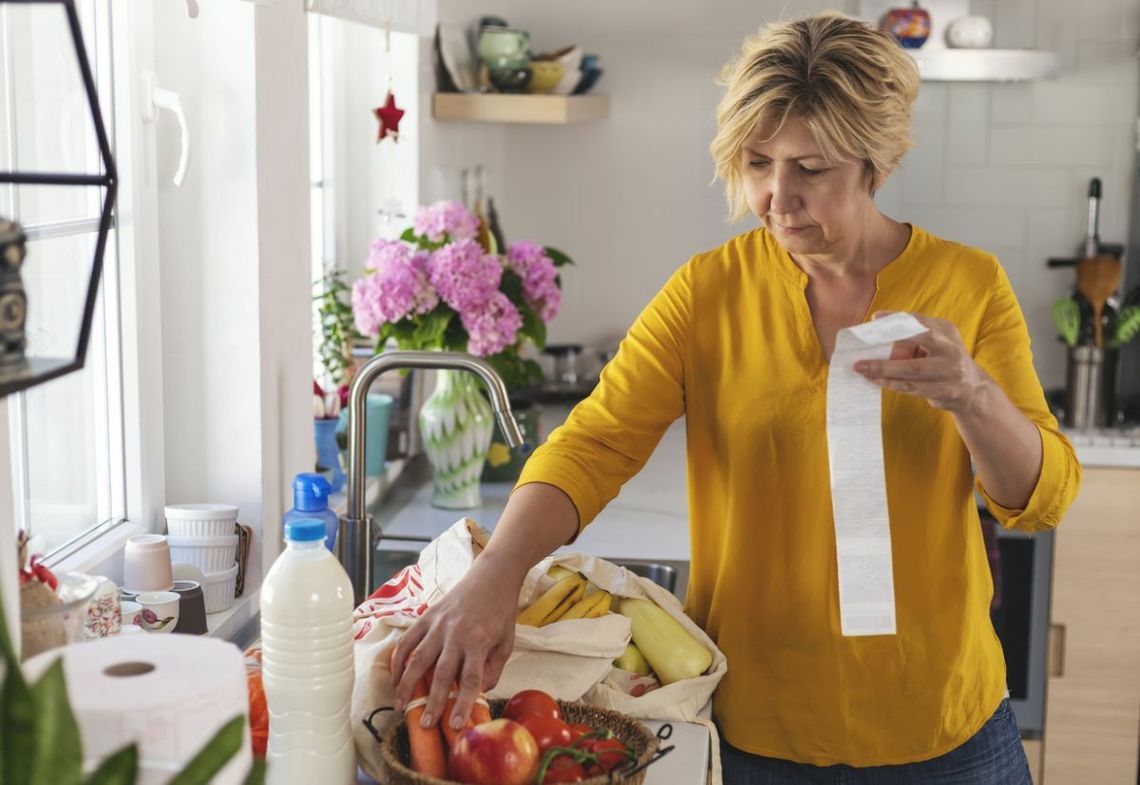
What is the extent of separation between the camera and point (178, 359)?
1.84m

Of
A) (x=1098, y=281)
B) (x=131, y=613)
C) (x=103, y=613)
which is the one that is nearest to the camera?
(x=103, y=613)

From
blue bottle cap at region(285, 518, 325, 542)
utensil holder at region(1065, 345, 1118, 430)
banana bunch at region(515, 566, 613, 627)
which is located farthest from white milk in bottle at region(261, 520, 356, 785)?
utensil holder at region(1065, 345, 1118, 430)

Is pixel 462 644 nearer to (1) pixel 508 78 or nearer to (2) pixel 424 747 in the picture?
(2) pixel 424 747

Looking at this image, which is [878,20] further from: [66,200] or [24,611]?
[24,611]

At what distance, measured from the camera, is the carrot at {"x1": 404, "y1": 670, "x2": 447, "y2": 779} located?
1.21 metres

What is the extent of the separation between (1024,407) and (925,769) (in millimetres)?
437

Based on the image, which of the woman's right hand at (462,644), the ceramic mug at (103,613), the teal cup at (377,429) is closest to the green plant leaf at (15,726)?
the woman's right hand at (462,644)

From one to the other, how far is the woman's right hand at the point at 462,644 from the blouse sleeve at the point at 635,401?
0.96ft

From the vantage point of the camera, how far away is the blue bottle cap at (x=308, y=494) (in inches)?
59.4

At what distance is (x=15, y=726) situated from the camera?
0.77m

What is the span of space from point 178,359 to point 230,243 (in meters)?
0.17

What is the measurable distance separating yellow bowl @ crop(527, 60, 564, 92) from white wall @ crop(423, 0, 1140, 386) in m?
0.20

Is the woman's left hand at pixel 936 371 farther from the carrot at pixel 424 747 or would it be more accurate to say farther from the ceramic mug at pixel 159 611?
the ceramic mug at pixel 159 611

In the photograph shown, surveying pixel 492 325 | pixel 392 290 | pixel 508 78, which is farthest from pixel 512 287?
pixel 508 78
